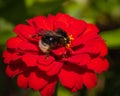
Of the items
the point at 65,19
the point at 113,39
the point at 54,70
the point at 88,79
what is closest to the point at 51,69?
the point at 54,70

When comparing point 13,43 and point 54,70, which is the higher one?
point 13,43

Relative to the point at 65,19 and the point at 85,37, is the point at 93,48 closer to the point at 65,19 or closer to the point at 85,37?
the point at 85,37

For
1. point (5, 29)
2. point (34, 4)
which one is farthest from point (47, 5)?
point (5, 29)

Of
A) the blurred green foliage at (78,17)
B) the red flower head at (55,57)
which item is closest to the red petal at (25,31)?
the red flower head at (55,57)

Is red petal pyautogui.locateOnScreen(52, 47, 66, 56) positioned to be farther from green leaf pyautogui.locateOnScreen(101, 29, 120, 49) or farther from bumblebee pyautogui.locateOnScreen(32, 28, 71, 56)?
green leaf pyautogui.locateOnScreen(101, 29, 120, 49)

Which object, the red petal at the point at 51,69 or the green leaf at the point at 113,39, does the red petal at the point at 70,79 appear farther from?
the green leaf at the point at 113,39

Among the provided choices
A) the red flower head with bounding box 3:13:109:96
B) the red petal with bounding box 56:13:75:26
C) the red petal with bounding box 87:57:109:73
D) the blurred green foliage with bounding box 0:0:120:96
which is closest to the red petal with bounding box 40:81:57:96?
the red flower head with bounding box 3:13:109:96

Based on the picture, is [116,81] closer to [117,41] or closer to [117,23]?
[117,41]
